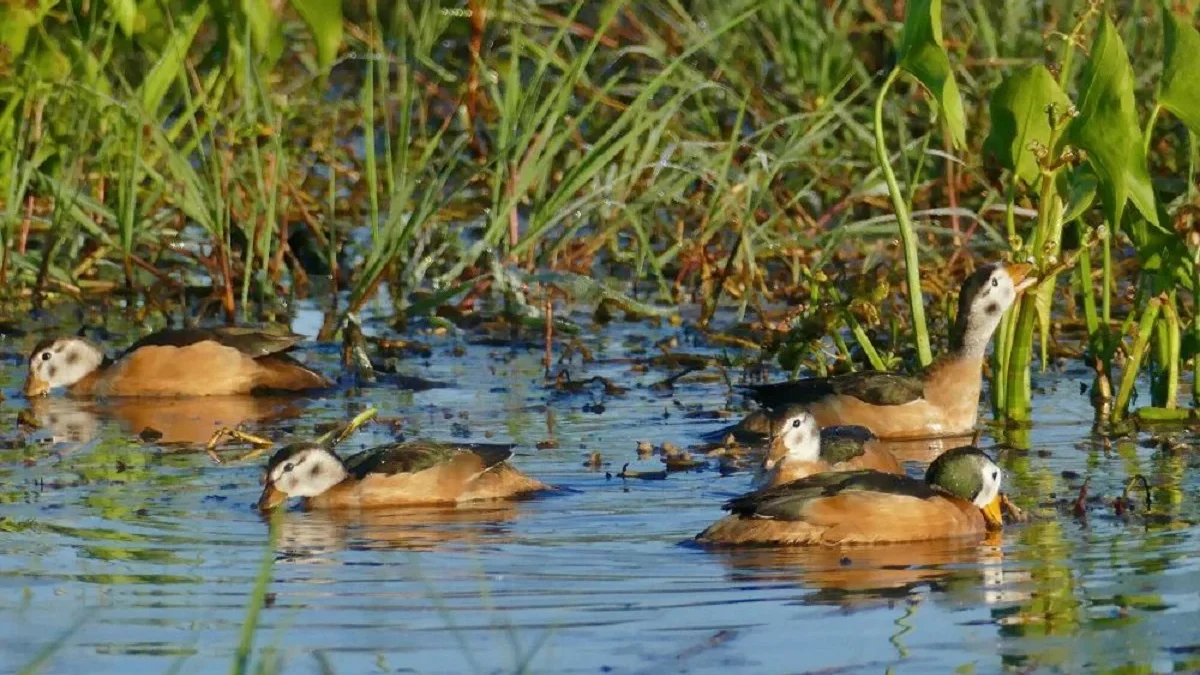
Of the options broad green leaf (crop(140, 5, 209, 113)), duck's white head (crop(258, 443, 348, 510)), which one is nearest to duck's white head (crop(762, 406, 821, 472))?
duck's white head (crop(258, 443, 348, 510))

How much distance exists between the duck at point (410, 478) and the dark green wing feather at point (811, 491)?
128 centimetres

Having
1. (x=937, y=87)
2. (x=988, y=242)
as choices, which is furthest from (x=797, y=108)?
(x=937, y=87)

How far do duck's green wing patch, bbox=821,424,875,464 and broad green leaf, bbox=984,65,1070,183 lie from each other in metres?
1.23

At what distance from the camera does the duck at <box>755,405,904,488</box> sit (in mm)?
9555

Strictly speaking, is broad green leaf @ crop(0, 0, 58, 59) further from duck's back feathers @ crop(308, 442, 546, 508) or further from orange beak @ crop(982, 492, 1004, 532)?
orange beak @ crop(982, 492, 1004, 532)

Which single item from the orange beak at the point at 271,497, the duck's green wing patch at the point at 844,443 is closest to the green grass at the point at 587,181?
the duck's green wing patch at the point at 844,443

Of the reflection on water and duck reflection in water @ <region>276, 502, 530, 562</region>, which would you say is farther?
duck reflection in water @ <region>276, 502, 530, 562</region>

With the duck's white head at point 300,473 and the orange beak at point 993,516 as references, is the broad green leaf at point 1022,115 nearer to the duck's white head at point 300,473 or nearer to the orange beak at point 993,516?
the orange beak at point 993,516

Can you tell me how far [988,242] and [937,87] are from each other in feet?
13.6

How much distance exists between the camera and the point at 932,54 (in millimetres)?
9750

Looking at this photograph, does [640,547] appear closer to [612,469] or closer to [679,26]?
[612,469]

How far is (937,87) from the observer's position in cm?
973

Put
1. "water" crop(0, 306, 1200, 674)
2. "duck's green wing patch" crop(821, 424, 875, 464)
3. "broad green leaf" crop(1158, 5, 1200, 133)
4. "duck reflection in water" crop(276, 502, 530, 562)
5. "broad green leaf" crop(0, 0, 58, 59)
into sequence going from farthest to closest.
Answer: "broad green leaf" crop(0, 0, 58, 59), "duck's green wing patch" crop(821, 424, 875, 464), "broad green leaf" crop(1158, 5, 1200, 133), "duck reflection in water" crop(276, 502, 530, 562), "water" crop(0, 306, 1200, 674)

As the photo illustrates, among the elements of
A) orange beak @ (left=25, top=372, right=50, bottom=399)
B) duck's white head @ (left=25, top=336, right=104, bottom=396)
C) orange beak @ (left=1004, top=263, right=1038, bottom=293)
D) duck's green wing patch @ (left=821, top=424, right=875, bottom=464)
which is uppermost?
orange beak @ (left=1004, top=263, right=1038, bottom=293)
